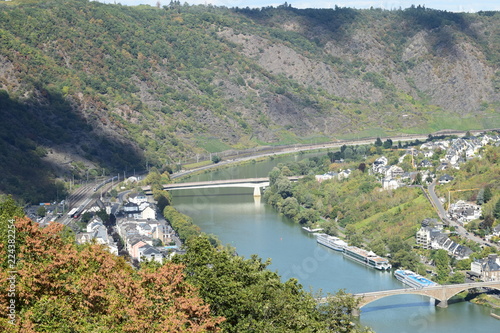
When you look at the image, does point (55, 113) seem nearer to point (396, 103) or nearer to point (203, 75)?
point (203, 75)

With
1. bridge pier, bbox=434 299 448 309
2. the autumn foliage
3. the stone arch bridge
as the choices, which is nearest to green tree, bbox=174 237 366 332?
the autumn foliage

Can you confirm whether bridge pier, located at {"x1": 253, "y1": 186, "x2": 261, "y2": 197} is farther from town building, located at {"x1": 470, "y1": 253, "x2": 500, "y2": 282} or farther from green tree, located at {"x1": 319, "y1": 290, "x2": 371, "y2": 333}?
green tree, located at {"x1": 319, "y1": 290, "x2": 371, "y2": 333}

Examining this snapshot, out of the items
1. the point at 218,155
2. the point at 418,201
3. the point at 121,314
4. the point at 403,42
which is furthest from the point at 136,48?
the point at 121,314

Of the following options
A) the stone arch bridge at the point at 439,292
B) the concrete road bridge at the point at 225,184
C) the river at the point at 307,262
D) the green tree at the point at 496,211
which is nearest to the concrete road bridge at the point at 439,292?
the stone arch bridge at the point at 439,292

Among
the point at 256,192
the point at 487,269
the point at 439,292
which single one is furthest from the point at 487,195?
the point at 256,192

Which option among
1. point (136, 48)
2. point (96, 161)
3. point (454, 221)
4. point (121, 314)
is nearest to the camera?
point (121, 314)

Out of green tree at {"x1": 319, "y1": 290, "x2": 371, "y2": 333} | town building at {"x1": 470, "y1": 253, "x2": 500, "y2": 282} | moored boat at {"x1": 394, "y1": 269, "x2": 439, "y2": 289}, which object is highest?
green tree at {"x1": 319, "y1": 290, "x2": 371, "y2": 333}
